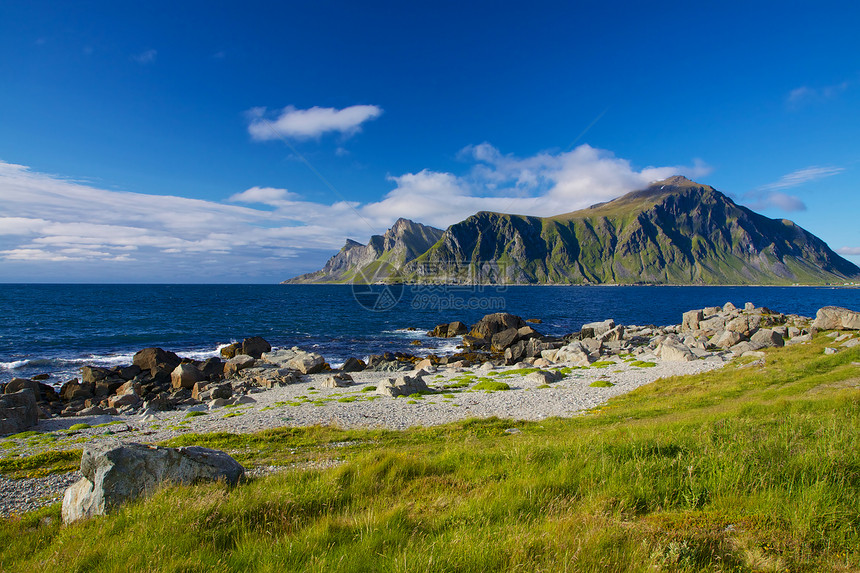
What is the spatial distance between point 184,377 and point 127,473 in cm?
3035

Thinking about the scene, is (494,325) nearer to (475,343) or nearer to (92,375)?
(475,343)

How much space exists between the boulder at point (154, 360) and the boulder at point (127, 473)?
35803 millimetres

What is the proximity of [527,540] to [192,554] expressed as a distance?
4384mm

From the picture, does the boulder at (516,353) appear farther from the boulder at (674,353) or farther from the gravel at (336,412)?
the boulder at (674,353)

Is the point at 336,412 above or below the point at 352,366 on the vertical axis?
above

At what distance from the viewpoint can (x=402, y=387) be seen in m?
27.8

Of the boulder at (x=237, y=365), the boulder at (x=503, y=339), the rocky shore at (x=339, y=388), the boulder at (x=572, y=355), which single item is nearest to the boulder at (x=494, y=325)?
the boulder at (x=503, y=339)

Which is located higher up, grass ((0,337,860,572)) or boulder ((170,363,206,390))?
grass ((0,337,860,572))

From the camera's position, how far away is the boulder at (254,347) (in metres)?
47.3

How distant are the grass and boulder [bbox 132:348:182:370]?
35539mm

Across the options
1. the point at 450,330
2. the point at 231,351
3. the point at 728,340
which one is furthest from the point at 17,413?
the point at 728,340

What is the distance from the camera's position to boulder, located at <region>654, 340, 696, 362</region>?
3633 cm

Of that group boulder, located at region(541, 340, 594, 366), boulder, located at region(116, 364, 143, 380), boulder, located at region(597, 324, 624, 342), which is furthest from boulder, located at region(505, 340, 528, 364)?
boulder, located at region(116, 364, 143, 380)

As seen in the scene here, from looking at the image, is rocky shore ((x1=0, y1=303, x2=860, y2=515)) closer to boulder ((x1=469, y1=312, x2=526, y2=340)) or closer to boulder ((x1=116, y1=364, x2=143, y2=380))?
boulder ((x1=116, y1=364, x2=143, y2=380))
